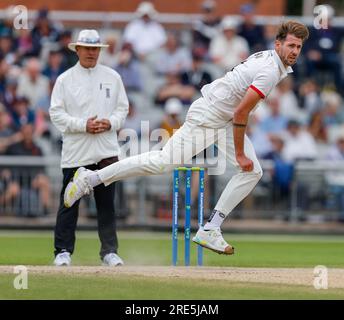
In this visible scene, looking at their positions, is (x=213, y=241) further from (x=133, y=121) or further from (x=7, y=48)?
(x=7, y=48)

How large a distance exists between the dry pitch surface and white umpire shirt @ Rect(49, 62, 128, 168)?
1.42m

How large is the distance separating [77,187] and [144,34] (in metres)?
11.2

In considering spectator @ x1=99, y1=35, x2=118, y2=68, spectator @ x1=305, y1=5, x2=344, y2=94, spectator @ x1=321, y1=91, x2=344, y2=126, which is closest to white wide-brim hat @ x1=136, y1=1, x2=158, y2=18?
spectator @ x1=99, y1=35, x2=118, y2=68

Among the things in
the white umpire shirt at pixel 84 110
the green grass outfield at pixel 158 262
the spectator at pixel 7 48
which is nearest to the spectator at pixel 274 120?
the green grass outfield at pixel 158 262

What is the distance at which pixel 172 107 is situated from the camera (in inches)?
809

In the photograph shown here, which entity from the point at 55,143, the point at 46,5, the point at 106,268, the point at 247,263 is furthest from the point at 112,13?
the point at 106,268

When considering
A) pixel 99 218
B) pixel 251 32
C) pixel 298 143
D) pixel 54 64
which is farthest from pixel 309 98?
pixel 99 218

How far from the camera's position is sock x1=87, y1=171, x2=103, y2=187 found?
40.4 ft

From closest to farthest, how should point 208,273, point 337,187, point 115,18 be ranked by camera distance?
point 208,273 → point 337,187 → point 115,18

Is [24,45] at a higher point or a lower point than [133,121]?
higher

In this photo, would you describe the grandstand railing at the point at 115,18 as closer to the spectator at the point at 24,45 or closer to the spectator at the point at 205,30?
the spectator at the point at 205,30

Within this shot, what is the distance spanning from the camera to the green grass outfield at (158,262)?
10.5 metres

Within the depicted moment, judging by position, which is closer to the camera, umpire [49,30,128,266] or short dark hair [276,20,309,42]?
short dark hair [276,20,309,42]

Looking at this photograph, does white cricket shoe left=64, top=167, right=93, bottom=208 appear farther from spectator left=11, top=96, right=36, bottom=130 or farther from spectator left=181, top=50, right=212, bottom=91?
spectator left=181, top=50, right=212, bottom=91
